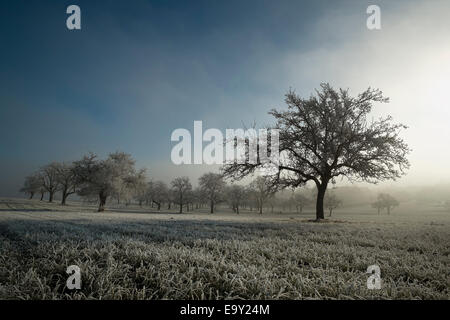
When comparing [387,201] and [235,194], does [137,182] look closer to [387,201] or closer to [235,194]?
[235,194]

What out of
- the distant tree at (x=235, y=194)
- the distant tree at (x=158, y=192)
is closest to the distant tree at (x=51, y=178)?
the distant tree at (x=158, y=192)

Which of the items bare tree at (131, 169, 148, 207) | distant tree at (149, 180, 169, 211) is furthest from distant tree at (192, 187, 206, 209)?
bare tree at (131, 169, 148, 207)

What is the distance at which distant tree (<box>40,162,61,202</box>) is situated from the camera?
71.5 m

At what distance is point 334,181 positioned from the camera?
19172 millimetres

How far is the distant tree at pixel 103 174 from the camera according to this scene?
4106 cm

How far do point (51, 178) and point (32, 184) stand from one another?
11845 millimetres

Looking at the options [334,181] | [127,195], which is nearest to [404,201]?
[334,181]

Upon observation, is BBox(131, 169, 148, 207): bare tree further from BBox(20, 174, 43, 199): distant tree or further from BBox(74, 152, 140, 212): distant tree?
BBox(20, 174, 43, 199): distant tree

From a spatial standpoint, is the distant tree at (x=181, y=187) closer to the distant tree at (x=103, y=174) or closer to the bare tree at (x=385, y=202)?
the distant tree at (x=103, y=174)

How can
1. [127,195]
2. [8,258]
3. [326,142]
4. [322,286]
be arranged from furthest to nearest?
1. [127,195]
2. [326,142]
3. [8,258]
4. [322,286]

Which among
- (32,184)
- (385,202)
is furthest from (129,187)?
(385,202)

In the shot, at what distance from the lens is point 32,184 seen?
76.6 metres
